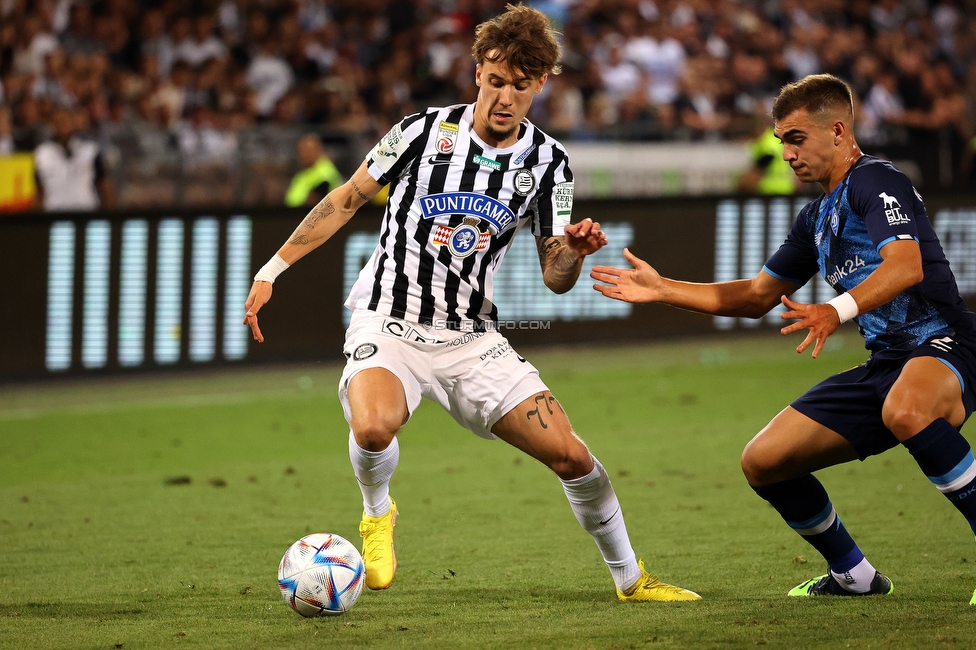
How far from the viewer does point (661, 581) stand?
4.99 metres

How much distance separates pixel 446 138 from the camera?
488 centimetres

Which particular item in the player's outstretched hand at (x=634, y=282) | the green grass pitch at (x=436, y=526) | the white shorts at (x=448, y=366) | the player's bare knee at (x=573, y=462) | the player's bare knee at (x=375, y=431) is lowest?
the green grass pitch at (x=436, y=526)

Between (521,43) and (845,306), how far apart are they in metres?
1.58

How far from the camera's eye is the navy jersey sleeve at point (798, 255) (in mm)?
4773

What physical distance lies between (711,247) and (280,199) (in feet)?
13.9

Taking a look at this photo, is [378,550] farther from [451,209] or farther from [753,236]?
[753,236]

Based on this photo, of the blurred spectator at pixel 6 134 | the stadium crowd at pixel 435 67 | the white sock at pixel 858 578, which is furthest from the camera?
the stadium crowd at pixel 435 67

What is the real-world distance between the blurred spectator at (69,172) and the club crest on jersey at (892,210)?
7876 mm

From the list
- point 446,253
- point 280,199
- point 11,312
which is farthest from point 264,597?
point 280,199

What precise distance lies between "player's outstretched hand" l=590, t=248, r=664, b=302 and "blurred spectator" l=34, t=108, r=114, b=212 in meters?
7.19

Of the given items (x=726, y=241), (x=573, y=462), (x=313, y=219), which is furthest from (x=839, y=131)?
(x=726, y=241)

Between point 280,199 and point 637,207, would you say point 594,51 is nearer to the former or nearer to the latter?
point 637,207

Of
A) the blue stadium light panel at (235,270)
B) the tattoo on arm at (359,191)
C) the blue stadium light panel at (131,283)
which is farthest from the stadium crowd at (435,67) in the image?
the tattoo on arm at (359,191)

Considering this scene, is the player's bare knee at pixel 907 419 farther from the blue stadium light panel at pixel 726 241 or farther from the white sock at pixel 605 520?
the blue stadium light panel at pixel 726 241
